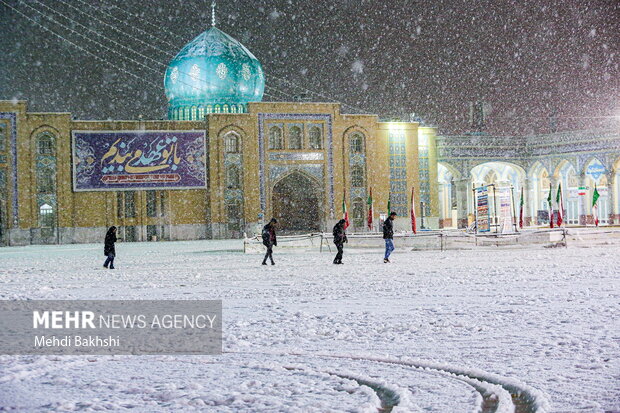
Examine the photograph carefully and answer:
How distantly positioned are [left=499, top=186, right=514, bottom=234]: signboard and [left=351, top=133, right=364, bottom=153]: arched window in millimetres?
18558

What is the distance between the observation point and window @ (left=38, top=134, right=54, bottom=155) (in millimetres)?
36188

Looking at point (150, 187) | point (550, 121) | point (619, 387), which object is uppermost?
point (550, 121)

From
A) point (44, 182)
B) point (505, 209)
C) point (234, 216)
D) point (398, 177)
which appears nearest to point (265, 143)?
point (234, 216)

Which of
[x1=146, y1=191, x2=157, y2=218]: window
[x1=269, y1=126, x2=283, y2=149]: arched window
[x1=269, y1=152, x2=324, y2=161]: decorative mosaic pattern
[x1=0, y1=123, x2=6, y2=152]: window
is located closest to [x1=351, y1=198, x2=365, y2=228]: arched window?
[x1=269, y1=152, x2=324, y2=161]: decorative mosaic pattern

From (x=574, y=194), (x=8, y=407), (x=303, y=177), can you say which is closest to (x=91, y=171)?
(x=303, y=177)

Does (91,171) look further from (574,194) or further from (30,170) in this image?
(574,194)

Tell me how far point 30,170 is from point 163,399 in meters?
34.4

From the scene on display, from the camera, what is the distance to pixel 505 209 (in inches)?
843

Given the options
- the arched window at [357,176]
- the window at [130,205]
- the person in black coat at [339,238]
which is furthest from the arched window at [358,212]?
the person in black coat at [339,238]

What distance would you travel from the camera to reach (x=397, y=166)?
40.1m

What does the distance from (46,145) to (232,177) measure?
29.5ft

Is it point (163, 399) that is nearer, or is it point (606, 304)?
point (163, 399)

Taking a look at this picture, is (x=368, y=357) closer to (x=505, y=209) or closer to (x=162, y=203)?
(x=505, y=209)

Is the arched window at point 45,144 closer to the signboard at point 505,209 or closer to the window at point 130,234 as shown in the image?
the window at point 130,234
